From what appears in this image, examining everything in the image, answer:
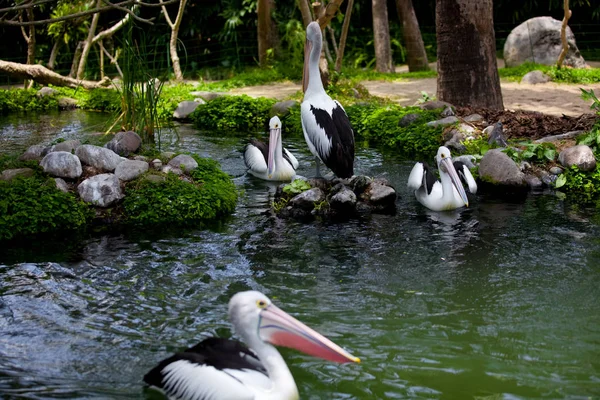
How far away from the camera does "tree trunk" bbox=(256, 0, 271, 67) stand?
15.6 m

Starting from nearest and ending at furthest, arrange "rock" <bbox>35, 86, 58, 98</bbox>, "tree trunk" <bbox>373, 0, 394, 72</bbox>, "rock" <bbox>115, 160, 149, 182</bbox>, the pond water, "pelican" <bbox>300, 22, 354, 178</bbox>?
1. the pond water
2. "rock" <bbox>115, 160, 149, 182</bbox>
3. "pelican" <bbox>300, 22, 354, 178</bbox>
4. "rock" <bbox>35, 86, 58, 98</bbox>
5. "tree trunk" <bbox>373, 0, 394, 72</bbox>

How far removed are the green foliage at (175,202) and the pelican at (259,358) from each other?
3214 millimetres

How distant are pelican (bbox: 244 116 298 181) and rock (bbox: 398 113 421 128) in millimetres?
2172

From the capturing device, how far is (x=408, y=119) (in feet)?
32.7

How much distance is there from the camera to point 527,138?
8.84 metres

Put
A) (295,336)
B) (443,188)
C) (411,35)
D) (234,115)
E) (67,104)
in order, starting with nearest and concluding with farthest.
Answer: (295,336)
(443,188)
(234,115)
(67,104)
(411,35)

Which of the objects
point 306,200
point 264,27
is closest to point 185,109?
point 264,27

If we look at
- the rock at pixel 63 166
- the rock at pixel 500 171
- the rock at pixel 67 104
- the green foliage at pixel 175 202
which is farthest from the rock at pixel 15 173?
the rock at pixel 67 104

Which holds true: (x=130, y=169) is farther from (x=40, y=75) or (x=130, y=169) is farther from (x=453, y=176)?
(x=40, y=75)

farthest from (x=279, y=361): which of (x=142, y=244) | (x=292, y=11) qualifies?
(x=292, y=11)

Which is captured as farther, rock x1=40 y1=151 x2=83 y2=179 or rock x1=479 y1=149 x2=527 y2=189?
rock x1=479 y1=149 x2=527 y2=189

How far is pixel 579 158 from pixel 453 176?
1.56 m

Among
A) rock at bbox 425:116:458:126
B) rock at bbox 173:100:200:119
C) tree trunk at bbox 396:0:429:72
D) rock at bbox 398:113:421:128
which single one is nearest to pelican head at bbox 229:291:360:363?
rock at bbox 425:116:458:126

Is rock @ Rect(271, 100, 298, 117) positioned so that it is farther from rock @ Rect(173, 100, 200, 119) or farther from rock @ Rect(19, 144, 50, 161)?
rock @ Rect(19, 144, 50, 161)
